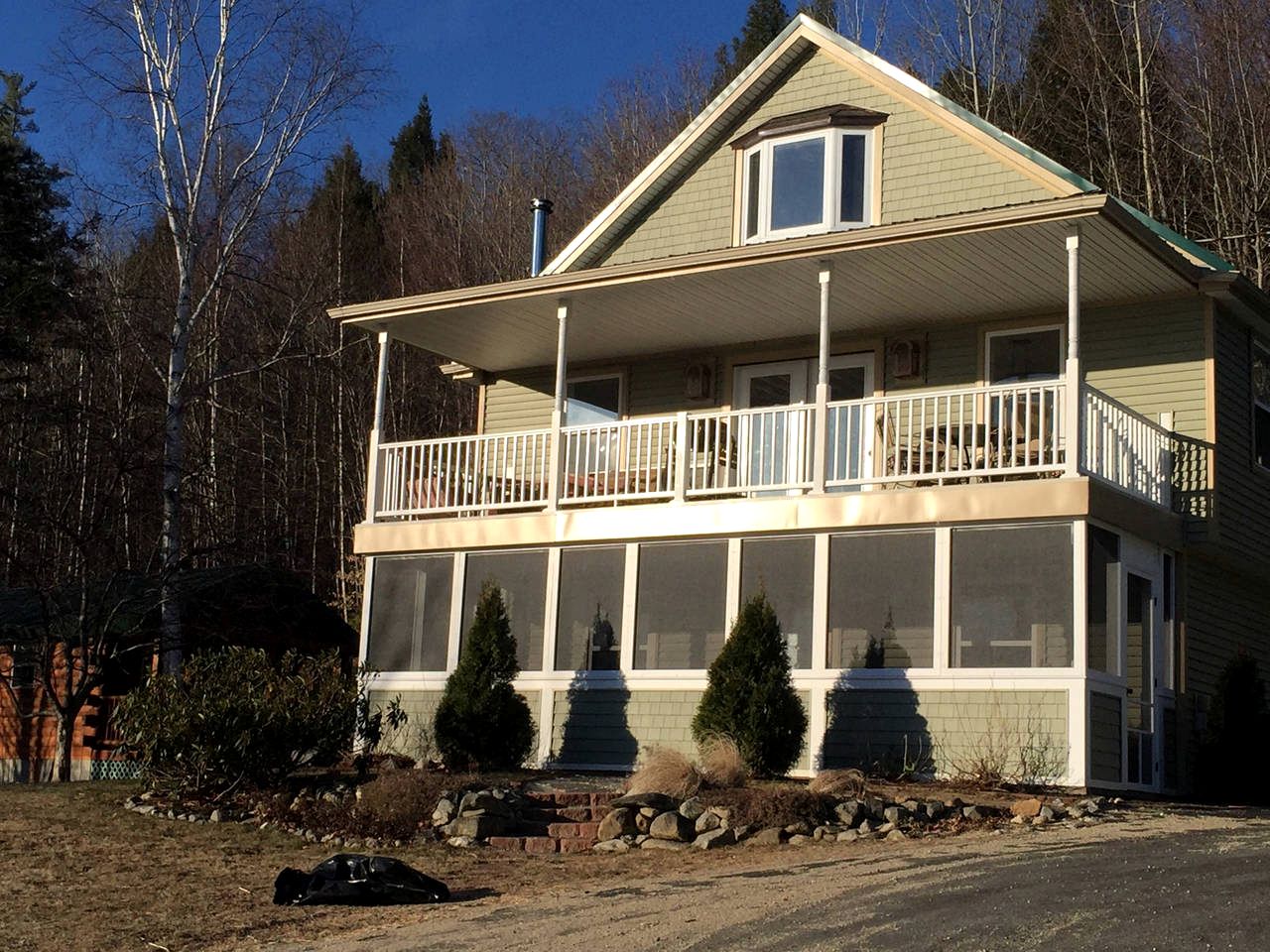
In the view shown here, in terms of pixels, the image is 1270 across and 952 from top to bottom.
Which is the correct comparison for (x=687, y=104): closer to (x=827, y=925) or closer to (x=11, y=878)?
(x=11, y=878)

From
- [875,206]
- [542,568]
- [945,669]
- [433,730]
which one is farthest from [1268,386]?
[433,730]

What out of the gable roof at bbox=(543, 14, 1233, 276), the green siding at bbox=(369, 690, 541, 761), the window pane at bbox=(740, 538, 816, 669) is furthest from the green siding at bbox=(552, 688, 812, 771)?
the gable roof at bbox=(543, 14, 1233, 276)

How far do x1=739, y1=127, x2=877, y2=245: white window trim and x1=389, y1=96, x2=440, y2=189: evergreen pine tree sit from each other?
29.6m

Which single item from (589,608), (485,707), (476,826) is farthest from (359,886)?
(589,608)

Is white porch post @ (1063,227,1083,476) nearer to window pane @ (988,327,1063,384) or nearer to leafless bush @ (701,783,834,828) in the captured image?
window pane @ (988,327,1063,384)

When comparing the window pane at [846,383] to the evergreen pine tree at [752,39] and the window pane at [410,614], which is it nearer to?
the window pane at [410,614]

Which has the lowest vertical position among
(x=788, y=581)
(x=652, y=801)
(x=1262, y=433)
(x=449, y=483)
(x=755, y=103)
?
(x=652, y=801)

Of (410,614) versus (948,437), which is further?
(410,614)

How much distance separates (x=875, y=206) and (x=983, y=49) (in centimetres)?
1768

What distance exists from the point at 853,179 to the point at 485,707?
7436 mm

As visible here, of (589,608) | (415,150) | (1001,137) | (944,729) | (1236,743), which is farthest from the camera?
(415,150)

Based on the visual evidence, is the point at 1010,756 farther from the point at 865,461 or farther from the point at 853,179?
the point at 853,179

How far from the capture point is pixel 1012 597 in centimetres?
1514

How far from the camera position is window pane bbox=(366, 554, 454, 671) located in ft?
61.0
